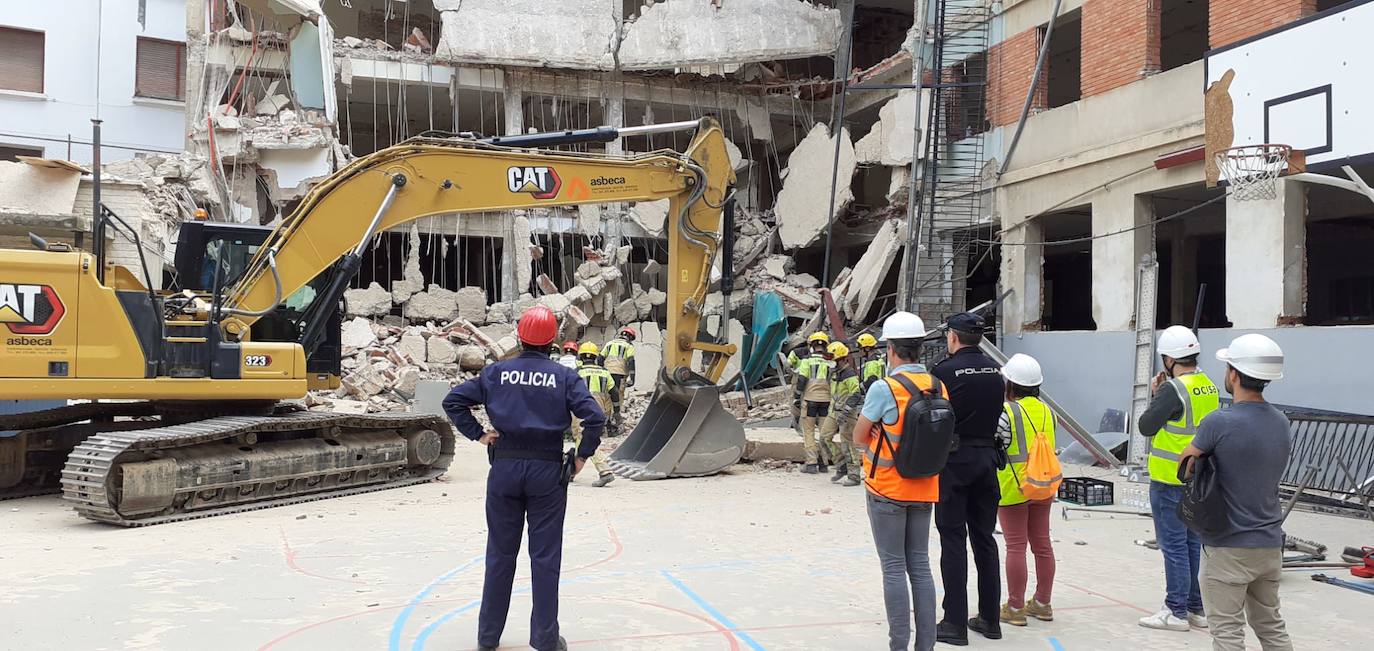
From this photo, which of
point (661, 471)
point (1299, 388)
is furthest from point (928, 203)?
point (661, 471)

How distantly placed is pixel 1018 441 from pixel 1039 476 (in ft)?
0.76

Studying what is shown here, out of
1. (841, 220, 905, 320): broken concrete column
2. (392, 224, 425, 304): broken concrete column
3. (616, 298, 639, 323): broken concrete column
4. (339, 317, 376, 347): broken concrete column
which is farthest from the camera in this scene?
(616, 298, 639, 323): broken concrete column

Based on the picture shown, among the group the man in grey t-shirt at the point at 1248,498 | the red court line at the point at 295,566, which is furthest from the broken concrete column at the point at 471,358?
the man in grey t-shirt at the point at 1248,498

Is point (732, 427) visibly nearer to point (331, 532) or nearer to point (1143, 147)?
point (331, 532)

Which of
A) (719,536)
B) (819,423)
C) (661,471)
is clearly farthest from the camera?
(819,423)

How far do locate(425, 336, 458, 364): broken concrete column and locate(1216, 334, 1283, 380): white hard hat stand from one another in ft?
59.2

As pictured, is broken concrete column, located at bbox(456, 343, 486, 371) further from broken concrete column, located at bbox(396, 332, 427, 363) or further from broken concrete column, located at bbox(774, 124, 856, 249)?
broken concrete column, located at bbox(774, 124, 856, 249)

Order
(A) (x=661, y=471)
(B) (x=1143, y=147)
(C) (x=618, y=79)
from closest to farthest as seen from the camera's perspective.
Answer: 1. (A) (x=661, y=471)
2. (B) (x=1143, y=147)
3. (C) (x=618, y=79)

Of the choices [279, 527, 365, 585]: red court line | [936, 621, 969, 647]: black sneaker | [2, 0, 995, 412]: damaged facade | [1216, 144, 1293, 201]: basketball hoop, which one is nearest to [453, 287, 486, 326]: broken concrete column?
[2, 0, 995, 412]: damaged facade

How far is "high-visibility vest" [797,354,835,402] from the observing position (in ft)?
42.7

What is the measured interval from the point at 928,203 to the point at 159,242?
1397 cm

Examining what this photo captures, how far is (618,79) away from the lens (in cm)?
2459

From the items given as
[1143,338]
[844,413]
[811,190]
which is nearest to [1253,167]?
[1143,338]

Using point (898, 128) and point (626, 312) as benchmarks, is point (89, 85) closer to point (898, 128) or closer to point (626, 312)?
point (626, 312)
